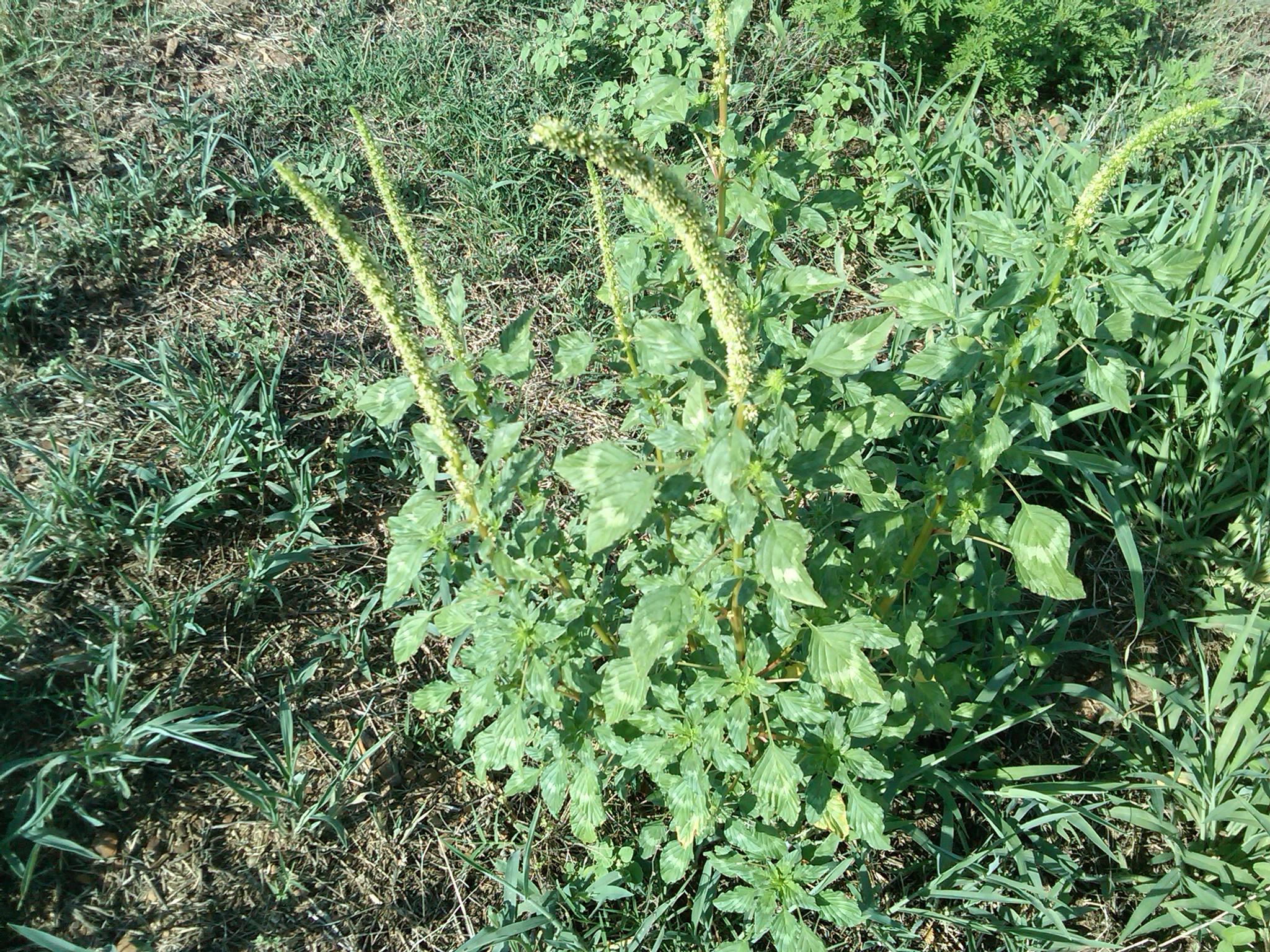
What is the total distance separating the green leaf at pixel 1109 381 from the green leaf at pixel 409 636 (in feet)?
4.92

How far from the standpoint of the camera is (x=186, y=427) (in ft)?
9.95

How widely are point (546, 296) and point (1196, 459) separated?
2556 mm

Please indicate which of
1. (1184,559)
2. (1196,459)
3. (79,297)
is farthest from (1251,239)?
(79,297)

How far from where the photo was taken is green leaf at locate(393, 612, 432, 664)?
203 cm

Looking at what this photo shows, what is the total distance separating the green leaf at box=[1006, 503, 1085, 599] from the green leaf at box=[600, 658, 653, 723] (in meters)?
0.84

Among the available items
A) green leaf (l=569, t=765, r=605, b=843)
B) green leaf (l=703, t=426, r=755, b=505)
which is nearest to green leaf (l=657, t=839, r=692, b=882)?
green leaf (l=569, t=765, r=605, b=843)

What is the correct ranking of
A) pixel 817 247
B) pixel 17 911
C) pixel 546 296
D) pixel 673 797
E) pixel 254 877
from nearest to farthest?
1. pixel 673 797
2. pixel 17 911
3. pixel 254 877
4. pixel 546 296
5. pixel 817 247

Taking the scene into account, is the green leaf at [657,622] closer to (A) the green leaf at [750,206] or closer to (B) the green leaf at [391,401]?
(B) the green leaf at [391,401]

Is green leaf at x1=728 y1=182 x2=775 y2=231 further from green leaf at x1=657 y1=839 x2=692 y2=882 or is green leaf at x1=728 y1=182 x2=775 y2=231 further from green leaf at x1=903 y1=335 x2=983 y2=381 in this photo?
green leaf at x1=657 y1=839 x2=692 y2=882

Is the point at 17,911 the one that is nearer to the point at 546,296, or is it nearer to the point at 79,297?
the point at 79,297

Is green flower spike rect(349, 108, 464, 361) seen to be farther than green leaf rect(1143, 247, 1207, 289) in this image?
No

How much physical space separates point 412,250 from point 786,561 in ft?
2.83

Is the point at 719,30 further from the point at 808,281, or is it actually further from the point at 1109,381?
the point at 1109,381

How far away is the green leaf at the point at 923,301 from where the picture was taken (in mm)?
2027
